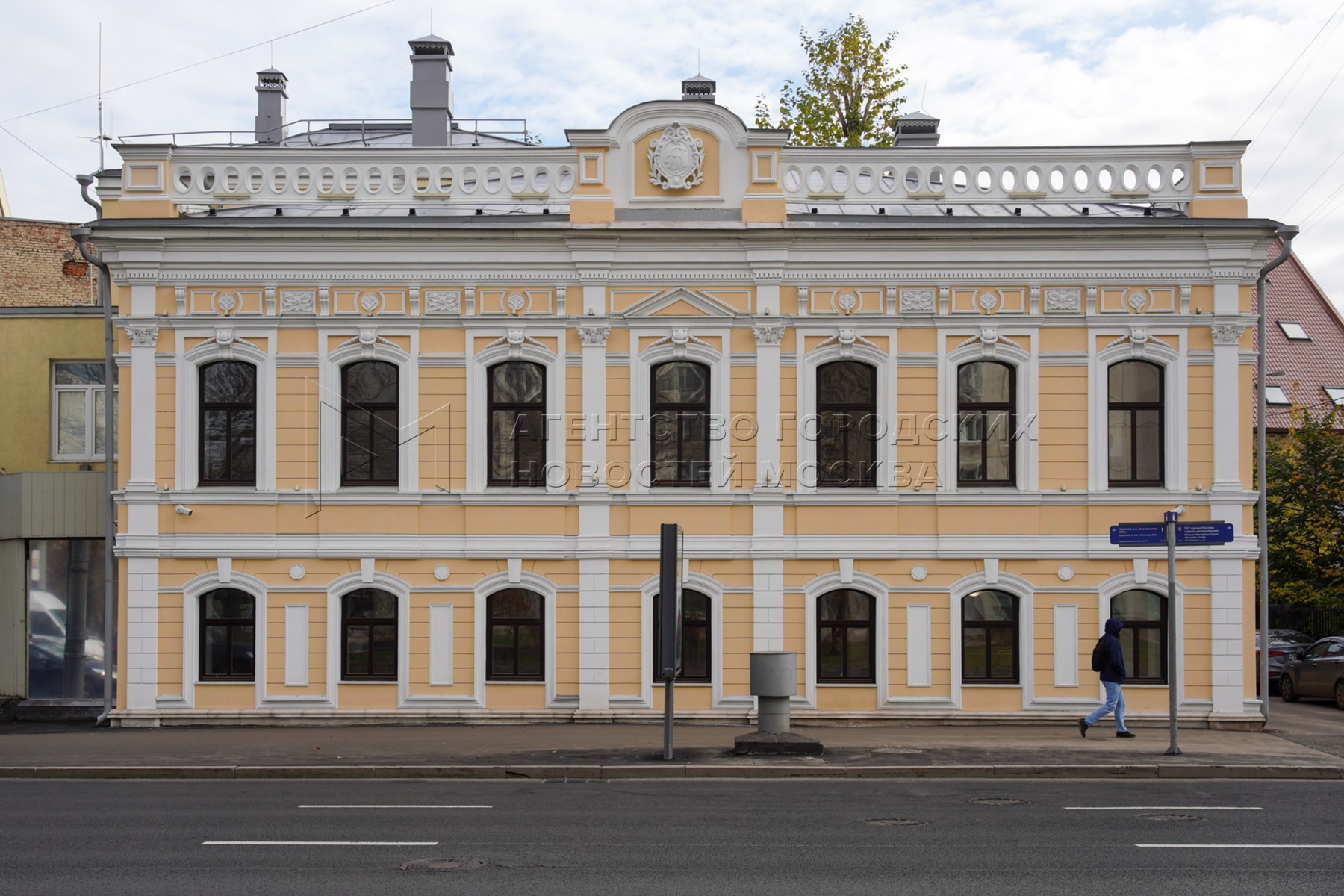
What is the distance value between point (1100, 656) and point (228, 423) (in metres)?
13.5

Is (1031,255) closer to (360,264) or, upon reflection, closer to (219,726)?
(360,264)

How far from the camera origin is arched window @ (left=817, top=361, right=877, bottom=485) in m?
20.2

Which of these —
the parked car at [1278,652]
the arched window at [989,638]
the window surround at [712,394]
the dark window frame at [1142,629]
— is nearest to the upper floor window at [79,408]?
the window surround at [712,394]

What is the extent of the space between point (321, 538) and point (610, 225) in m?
6.58

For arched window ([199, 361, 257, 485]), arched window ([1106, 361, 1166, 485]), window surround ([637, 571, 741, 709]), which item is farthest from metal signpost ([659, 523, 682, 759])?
arched window ([1106, 361, 1166, 485])

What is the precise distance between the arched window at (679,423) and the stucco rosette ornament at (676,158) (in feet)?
9.27

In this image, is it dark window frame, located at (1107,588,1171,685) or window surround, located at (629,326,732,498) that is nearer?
dark window frame, located at (1107,588,1171,685)

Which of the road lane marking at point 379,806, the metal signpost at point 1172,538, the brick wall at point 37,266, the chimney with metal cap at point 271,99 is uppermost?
the chimney with metal cap at point 271,99

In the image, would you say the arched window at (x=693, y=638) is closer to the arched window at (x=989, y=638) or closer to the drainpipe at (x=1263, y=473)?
the arched window at (x=989, y=638)

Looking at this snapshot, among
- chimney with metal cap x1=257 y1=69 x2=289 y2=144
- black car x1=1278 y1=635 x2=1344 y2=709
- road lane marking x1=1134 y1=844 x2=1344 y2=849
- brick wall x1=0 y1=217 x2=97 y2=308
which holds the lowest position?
black car x1=1278 y1=635 x2=1344 y2=709

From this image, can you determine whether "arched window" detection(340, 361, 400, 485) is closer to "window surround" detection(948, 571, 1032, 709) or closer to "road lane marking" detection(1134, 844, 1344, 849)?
"window surround" detection(948, 571, 1032, 709)

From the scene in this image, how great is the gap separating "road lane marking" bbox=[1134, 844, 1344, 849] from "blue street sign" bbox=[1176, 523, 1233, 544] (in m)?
6.09

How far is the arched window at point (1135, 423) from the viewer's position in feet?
65.9

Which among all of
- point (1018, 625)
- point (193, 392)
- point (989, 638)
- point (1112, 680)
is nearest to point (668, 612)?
point (989, 638)
